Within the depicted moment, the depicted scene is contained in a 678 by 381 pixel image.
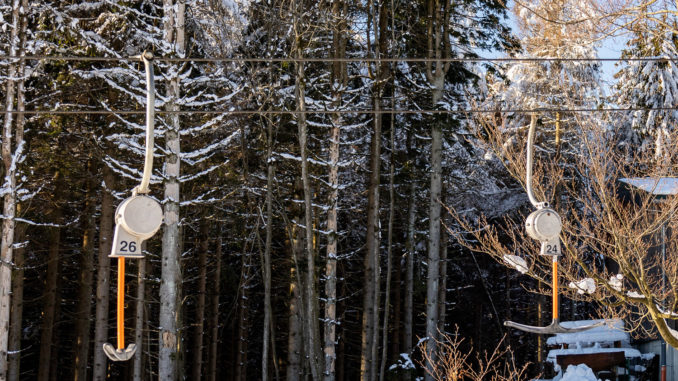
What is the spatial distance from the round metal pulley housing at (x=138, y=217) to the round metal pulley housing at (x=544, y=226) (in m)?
3.09

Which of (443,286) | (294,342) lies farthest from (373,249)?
(443,286)

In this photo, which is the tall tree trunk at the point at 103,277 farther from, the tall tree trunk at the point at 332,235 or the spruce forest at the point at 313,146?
the tall tree trunk at the point at 332,235

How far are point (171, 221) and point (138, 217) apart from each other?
9.42 meters

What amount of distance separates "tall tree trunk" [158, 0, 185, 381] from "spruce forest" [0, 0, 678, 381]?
40 millimetres

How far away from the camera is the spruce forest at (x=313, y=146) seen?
11.9 metres

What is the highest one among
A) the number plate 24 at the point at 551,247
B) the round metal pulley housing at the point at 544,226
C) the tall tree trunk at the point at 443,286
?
Result: the round metal pulley housing at the point at 544,226

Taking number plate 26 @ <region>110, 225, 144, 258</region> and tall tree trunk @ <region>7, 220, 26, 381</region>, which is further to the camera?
tall tree trunk @ <region>7, 220, 26, 381</region>

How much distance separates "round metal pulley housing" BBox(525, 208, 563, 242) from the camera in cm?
601

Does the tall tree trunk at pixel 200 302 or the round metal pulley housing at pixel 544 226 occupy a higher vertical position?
the round metal pulley housing at pixel 544 226

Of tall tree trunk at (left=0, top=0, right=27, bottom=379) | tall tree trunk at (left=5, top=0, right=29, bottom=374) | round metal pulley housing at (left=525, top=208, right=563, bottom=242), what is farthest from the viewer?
tall tree trunk at (left=5, top=0, right=29, bottom=374)

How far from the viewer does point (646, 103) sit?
2022cm

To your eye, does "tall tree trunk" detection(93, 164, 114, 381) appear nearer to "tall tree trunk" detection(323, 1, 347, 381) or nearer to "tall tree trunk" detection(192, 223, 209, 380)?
"tall tree trunk" detection(192, 223, 209, 380)

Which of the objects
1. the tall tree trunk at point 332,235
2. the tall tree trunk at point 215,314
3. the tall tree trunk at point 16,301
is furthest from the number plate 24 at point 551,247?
the tall tree trunk at point 215,314

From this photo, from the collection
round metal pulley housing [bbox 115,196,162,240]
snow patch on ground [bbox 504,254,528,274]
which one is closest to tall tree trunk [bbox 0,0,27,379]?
snow patch on ground [bbox 504,254,528,274]
